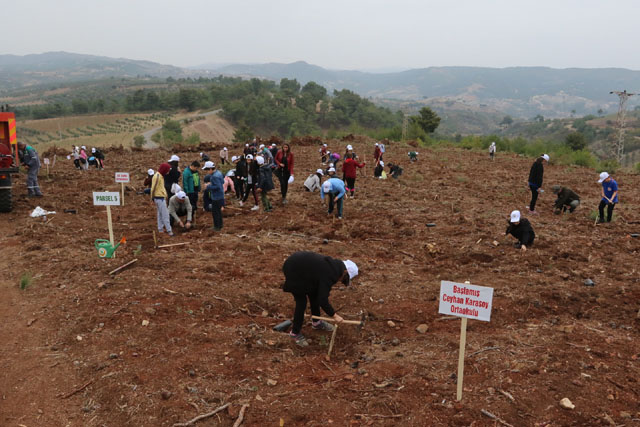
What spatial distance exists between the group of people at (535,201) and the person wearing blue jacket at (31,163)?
38.8ft

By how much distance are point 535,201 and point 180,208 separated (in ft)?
28.7

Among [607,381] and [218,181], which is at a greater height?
[218,181]

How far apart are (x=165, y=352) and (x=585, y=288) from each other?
601cm

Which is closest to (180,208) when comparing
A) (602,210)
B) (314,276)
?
(314,276)

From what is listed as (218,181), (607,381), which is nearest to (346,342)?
(607,381)

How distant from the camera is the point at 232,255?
812 cm

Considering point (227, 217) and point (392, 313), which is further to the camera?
point (227, 217)

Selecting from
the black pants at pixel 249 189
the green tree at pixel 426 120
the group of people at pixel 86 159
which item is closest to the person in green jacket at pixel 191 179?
the black pants at pixel 249 189

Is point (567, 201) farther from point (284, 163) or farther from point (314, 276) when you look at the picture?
point (314, 276)

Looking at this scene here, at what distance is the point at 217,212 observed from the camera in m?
9.46

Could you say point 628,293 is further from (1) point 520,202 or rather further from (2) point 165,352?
(1) point 520,202

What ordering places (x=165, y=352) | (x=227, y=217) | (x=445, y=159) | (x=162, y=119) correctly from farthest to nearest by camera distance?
(x=162, y=119) < (x=445, y=159) < (x=227, y=217) < (x=165, y=352)

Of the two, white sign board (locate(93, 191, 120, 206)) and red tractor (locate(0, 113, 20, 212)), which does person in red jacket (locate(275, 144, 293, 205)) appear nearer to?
white sign board (locate(93, 191, 120, 206))

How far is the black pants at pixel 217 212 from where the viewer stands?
9320mm
